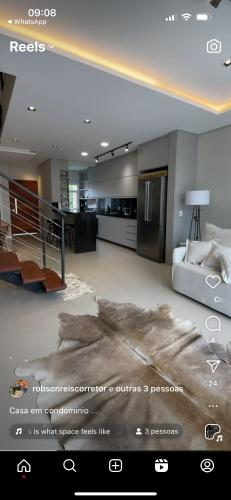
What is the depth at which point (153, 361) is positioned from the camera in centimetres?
163

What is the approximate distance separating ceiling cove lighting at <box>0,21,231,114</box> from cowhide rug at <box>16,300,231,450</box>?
6.90 feet

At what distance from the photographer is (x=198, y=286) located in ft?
8.68

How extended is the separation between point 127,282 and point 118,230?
10.1ft

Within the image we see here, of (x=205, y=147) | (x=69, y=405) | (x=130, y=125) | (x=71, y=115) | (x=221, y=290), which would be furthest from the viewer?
(x=205, y=147)

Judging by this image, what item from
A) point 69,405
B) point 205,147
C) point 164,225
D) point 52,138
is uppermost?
point 52,138
